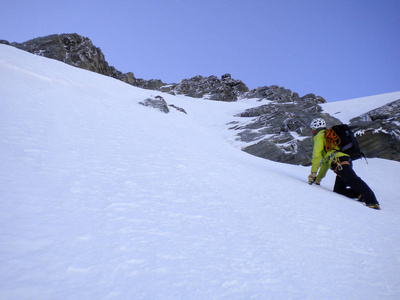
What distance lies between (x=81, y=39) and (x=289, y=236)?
55361 mm

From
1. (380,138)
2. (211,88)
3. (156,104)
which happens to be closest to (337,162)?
(380,138)

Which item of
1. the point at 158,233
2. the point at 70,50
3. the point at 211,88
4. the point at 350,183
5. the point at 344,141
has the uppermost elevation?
the point at 211,88

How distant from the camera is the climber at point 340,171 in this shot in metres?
5.63

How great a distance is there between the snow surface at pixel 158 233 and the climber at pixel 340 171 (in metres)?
1.93

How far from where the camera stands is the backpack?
21.3 feet

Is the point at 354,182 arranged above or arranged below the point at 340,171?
below

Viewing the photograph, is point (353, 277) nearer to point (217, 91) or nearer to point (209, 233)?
point (209, 233)

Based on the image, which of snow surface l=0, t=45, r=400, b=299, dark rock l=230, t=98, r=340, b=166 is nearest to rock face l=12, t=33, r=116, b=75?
dark rock l=230, t=98, r=340, b=166

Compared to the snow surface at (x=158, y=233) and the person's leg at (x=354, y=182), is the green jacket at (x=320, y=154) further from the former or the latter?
the snow surface at (x=158, y=233)

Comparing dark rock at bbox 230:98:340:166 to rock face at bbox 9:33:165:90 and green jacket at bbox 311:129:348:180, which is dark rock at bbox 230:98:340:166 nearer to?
green jacket at bbox 311:129:348:180

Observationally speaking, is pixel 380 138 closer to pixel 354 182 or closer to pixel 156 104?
pixel 354 182

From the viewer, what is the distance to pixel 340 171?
633cm

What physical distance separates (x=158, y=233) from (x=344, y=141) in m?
6.38

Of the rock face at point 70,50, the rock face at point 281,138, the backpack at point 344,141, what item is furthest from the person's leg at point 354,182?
the rock face at point 70,50
